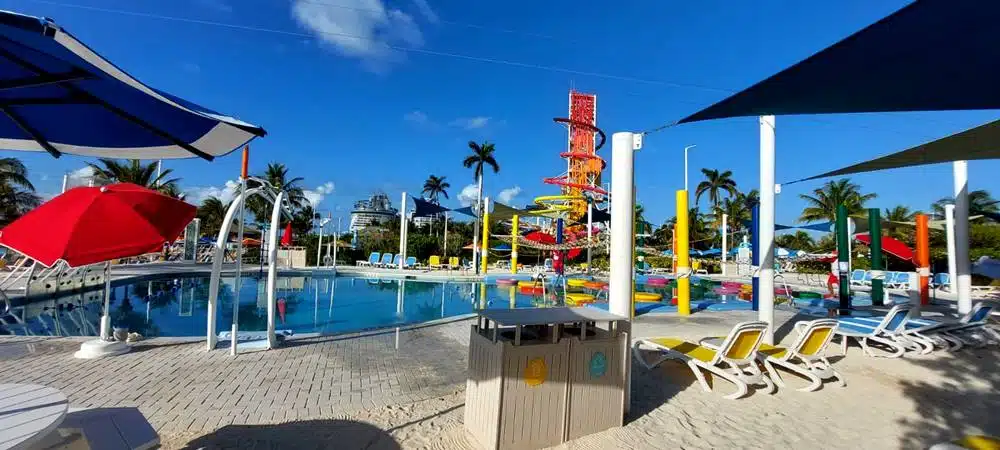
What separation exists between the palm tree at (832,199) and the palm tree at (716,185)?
6421 millimetres

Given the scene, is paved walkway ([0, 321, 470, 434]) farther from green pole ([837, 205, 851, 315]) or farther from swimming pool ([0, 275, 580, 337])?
green pole ([837, 205, 851, 315])

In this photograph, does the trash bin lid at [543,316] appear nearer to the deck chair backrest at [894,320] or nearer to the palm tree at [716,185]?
the deck chair backrest at [894,320]

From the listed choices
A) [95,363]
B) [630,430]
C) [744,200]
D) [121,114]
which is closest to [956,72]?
[630,430]

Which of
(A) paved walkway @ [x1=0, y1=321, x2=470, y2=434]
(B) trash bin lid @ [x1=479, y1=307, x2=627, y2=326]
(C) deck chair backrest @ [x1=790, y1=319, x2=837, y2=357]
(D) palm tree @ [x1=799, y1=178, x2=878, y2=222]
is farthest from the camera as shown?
(D) palm tree @ [x1=799, y1=178, x2=878, y2=222]

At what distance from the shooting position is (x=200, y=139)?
9.64 feet

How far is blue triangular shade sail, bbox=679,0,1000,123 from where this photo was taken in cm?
189

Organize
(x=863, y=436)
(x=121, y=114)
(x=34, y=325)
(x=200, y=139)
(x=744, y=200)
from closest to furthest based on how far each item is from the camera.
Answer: (x=121, y=114)
(x=200, y=139)
(x=863, y=436)
(x=34, y=325)
(x=744, y=200)

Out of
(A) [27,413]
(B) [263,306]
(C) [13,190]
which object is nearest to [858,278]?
(B) [263,306]

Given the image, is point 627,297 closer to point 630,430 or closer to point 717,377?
point 630,430

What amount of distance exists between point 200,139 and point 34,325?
9.50 metres

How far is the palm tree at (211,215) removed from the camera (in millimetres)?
37594

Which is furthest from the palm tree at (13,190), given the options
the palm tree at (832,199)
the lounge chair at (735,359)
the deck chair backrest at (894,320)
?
the palm tree at (832,199)

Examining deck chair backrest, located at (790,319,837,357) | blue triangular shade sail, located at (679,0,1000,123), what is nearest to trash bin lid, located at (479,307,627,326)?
blue triangular shade sail, located at (679,0,1000,123)

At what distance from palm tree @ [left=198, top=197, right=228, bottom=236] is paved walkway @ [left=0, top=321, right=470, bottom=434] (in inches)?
1404
